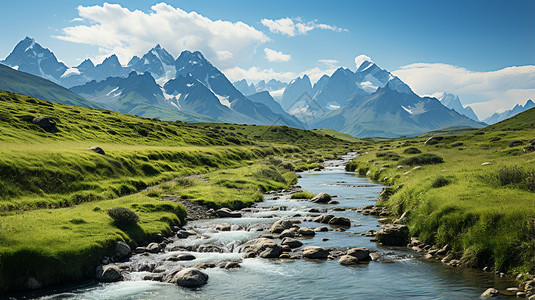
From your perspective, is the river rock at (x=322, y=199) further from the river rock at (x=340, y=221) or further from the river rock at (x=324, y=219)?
the river rock at (x=340, y=221)

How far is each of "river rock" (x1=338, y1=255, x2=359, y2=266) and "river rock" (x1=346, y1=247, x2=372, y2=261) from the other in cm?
53

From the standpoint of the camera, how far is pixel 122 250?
24844 mm

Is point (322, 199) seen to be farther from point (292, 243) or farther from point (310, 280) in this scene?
point (310, 280)

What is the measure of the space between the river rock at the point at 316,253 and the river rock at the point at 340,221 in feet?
30.2

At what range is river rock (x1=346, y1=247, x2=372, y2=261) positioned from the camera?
78.9 ft

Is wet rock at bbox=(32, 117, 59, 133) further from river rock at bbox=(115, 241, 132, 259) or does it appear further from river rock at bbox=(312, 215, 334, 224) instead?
river rock at bbox=(312, 215, 334, 224)

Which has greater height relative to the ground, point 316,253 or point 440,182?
point 440,182

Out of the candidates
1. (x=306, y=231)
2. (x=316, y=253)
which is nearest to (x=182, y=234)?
(x=306, y=231)

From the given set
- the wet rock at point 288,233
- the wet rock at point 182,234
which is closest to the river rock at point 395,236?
the wet rock at point 288,233

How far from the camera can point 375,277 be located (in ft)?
67.8

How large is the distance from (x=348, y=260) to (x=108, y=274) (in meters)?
Result: 16.3

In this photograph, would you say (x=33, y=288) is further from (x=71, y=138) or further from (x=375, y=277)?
(x=71, y=138)

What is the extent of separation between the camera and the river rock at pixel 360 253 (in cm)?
2406

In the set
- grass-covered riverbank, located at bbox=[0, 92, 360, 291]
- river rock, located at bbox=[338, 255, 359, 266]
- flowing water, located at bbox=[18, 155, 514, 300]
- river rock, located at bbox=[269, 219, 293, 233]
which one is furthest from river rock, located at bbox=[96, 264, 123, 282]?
river rock, located at bbox=[338, 255, 359, 266]
